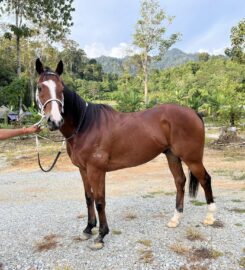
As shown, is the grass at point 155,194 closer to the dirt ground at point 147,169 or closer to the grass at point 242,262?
the dirt ground at point 147,169

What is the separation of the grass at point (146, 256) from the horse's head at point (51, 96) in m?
1.60

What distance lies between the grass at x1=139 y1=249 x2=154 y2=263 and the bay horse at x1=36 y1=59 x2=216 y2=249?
19.5 inches

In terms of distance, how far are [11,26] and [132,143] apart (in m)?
18.6

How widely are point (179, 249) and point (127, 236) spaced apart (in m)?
0.70

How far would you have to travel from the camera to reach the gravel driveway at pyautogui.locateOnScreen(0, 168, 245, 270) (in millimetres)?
3215

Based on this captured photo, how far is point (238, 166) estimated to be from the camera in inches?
347

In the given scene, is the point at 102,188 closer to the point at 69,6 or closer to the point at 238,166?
the point at 238,166

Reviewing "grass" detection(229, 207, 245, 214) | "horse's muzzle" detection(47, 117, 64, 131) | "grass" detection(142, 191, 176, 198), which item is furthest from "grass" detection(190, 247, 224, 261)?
"grass" detection(142, 191, 176, 198)

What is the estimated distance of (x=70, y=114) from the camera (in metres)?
3.45

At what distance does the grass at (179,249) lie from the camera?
3.33 m

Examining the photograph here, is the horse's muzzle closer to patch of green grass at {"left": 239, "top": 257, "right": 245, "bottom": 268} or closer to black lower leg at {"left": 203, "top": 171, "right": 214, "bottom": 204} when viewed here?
black lower leg at {"left": 203, "top": 171, "right": 214, "bottom": 204}

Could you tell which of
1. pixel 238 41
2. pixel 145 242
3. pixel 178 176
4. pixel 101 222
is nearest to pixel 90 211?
pixel 101 222

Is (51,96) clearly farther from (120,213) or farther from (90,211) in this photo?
(120,213)

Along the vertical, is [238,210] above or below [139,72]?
below
